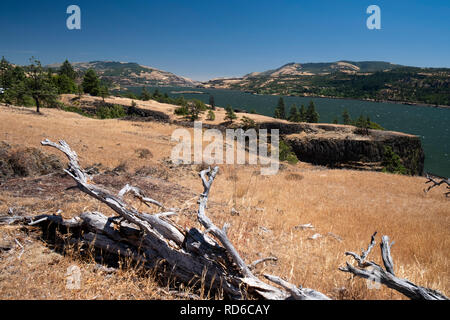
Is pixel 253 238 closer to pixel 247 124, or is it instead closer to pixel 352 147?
pixel 247 124

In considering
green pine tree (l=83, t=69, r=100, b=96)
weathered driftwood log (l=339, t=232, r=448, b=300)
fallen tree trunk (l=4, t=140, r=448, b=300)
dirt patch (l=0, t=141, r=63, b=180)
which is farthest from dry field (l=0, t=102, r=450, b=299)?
green pine tree (l=83, t=69, r=100, b=96)

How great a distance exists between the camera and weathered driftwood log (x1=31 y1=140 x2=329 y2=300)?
9.89ft

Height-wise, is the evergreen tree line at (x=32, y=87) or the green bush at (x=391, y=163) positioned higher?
the evergreen tree line at (x=32, y=87)

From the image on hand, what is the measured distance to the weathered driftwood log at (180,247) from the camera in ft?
9.89

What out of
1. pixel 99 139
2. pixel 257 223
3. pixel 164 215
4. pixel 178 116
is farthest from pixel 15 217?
pixel 178 116

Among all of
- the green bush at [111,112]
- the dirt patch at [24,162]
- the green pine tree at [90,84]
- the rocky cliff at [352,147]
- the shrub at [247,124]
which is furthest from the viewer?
the green pine tree at [90,84]

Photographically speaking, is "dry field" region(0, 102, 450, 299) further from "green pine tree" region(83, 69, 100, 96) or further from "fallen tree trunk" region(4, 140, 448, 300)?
"green pine tree" region(83, 69, 100, 96)

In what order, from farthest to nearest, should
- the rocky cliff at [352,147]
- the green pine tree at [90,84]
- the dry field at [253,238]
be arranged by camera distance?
the green pine tree at [90,84] → the rocky cliff at [352,147] → the dry field at [253,238]

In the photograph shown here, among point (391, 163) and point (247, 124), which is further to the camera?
point (247, 124)

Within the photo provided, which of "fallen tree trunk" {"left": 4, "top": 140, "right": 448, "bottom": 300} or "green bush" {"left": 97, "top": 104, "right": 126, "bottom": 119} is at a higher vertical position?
"green bush" {"left": 97, "top": 104, "right": 126, "bottom": 119}

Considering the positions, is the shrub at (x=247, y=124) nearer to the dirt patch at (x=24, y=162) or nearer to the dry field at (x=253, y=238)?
the dry field at (x=253, y=238)

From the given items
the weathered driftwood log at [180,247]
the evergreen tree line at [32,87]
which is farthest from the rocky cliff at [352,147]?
the weathered driftwood log at [180,247]

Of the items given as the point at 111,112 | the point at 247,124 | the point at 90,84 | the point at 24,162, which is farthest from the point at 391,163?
the point at 90,84

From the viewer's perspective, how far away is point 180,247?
349 cm
